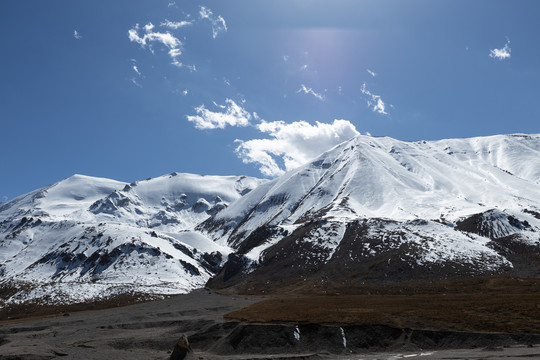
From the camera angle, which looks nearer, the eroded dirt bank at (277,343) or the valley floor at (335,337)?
the eroded dirt bank at (277,343)

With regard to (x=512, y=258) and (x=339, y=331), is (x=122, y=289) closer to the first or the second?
(x=339, y=331)

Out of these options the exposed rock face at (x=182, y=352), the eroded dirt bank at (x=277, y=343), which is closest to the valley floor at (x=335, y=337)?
the eroded dirt bank at (x=277, y=343)

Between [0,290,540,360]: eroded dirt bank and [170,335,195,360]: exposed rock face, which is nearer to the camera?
[170,335,195,360]: exposed rock face

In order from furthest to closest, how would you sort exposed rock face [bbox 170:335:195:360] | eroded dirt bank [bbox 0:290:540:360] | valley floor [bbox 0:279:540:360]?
valley floor [bbox 0:279:540:360]
eroded dirt bank [bbox 0:290:540:360]
exposed rock face [bbox 170:335:195:360]

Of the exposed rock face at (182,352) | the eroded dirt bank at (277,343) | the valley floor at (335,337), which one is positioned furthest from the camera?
the valley floor at (335,337)

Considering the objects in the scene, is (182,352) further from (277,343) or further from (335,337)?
(335,337)

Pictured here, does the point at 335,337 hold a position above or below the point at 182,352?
below

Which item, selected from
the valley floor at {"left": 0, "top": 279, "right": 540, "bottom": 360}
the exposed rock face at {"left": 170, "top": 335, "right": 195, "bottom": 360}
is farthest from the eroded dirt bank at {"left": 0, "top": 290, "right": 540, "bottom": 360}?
the exposed rock face at {"left": 170, "top": 335, "right": 195, "bottom": 360}

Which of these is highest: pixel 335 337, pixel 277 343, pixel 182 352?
pixel 182 352

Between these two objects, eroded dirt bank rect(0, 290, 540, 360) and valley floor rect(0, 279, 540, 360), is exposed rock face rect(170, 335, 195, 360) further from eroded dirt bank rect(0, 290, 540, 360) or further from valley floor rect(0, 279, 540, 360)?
valley floor rect(0, 279, 540, 360)

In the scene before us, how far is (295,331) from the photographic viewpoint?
61.3m

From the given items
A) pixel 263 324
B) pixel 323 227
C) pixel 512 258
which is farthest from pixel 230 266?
pixel 263 324

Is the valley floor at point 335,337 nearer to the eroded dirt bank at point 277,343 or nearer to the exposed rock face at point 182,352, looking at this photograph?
the eroded dirt bank at point 277,343

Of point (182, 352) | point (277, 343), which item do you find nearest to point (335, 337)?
point (277, 343)
